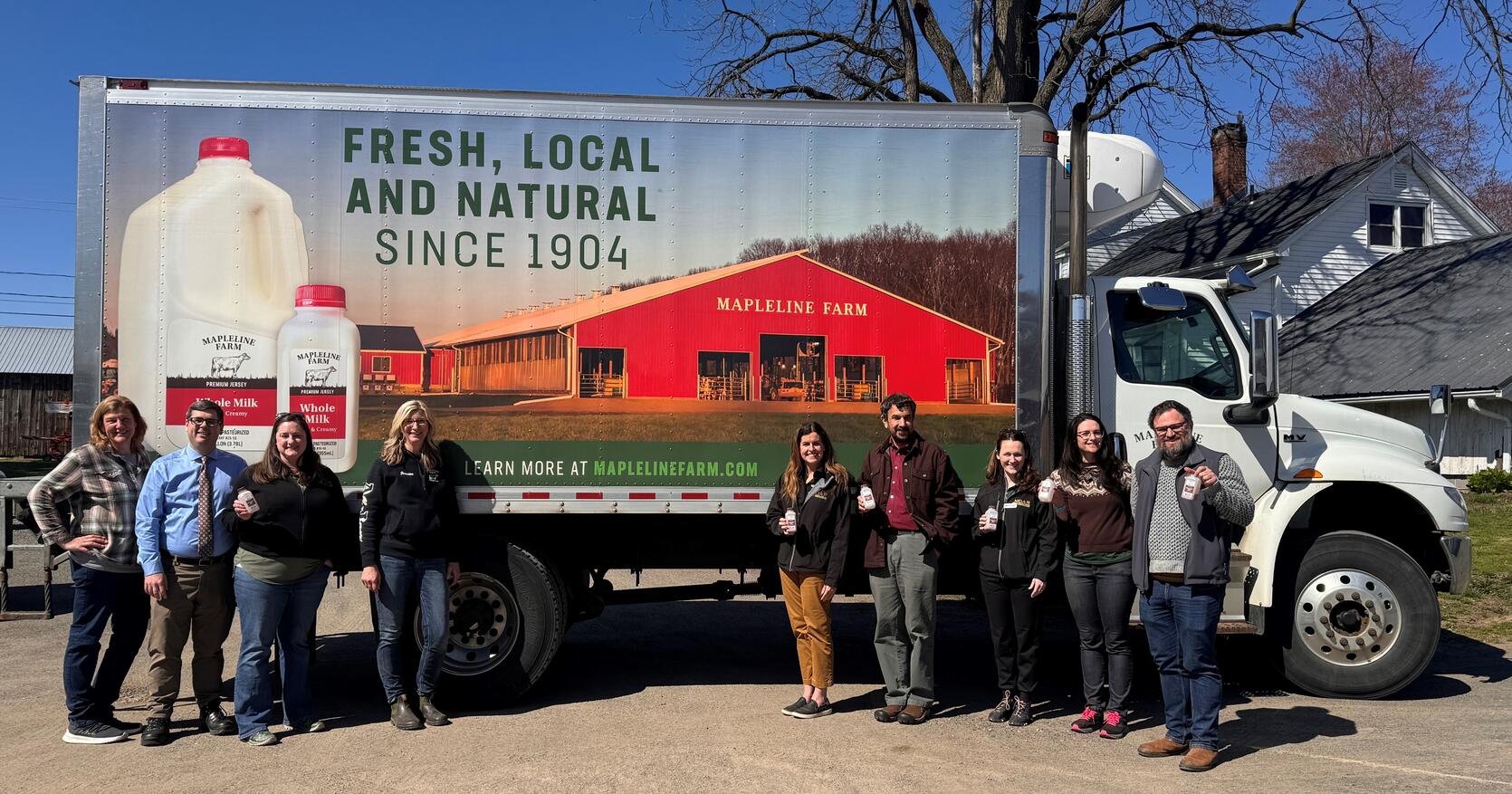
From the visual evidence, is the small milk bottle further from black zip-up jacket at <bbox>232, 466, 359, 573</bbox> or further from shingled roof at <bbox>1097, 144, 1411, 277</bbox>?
shingled roof at <bbox>1097, 144, 1411, 277</bbox>

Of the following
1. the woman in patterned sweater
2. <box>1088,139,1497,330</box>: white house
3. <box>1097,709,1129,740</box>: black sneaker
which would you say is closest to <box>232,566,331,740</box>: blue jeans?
the woman in patterned sweater

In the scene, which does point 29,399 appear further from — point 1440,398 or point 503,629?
point 1440,398

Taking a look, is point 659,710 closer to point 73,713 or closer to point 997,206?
point 73,713

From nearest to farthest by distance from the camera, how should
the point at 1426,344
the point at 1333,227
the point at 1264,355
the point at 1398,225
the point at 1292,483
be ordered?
1. the point at 1264,355
2. the point at 1292,483
3. the point at 1426,344
4. the point at 1333,227
5. the point at 1398,225

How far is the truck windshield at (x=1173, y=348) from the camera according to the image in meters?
6.71

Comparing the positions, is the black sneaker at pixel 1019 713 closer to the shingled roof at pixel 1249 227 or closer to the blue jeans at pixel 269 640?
the blue jeans at pixel 269 640

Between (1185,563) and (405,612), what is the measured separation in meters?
4.13

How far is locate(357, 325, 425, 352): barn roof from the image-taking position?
5988mm

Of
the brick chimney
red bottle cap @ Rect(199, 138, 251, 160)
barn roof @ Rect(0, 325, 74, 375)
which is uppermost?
the brick chimney

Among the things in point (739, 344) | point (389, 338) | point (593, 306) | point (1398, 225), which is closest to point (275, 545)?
point (389, 338)

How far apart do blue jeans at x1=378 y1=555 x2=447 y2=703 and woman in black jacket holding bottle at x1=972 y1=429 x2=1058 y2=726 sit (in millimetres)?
3019

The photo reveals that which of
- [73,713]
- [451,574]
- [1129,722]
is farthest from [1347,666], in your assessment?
[73,713]

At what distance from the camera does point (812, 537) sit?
19.6 ft

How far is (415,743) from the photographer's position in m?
5.64
